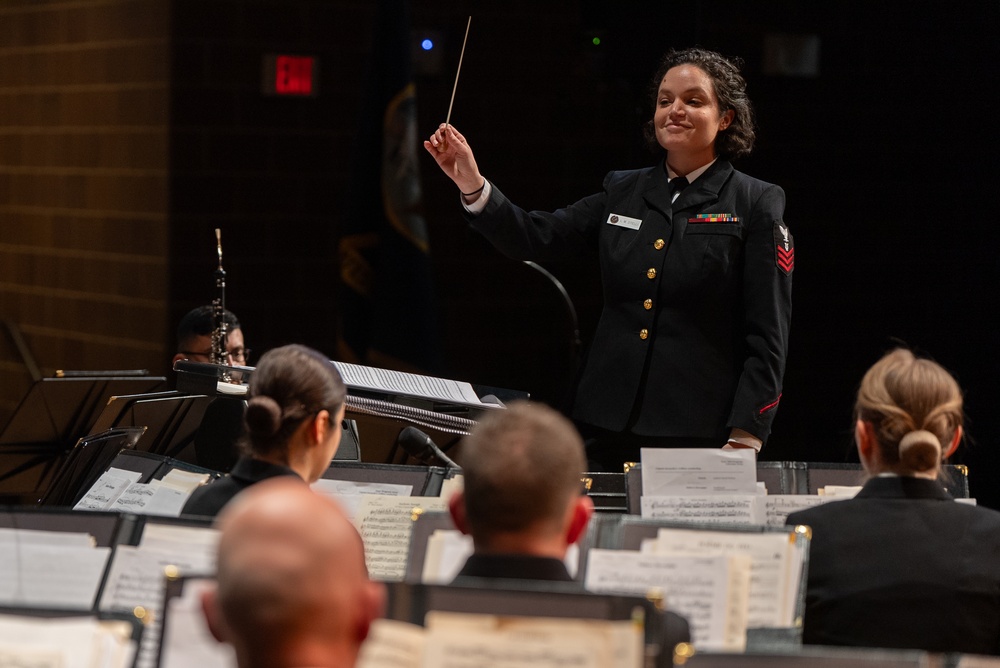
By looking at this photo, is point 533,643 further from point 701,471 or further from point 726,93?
point 726,93

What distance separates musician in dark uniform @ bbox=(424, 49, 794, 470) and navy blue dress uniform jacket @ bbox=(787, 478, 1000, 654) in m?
0.81

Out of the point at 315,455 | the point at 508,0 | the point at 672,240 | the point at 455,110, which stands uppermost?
the point at 508,0

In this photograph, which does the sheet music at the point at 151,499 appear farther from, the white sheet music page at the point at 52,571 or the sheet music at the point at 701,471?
the sheet music at the point at 701,471

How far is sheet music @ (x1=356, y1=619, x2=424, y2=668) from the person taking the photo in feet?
4.84

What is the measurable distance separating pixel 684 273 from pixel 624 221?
0.70 feet

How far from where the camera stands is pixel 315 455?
91.2 inches

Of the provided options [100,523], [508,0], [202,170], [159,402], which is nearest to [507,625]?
[100,523]

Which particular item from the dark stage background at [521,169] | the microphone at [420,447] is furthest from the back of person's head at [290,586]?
the dark stage background at [521,169]

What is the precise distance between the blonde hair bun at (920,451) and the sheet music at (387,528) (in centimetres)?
81

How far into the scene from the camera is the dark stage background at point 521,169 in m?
5.45

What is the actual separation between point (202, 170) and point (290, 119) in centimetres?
42

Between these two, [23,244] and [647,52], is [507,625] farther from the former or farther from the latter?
[23,244]

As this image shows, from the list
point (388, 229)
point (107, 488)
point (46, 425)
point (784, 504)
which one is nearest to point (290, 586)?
point (784, 504)

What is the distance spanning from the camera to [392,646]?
4.87 feet
